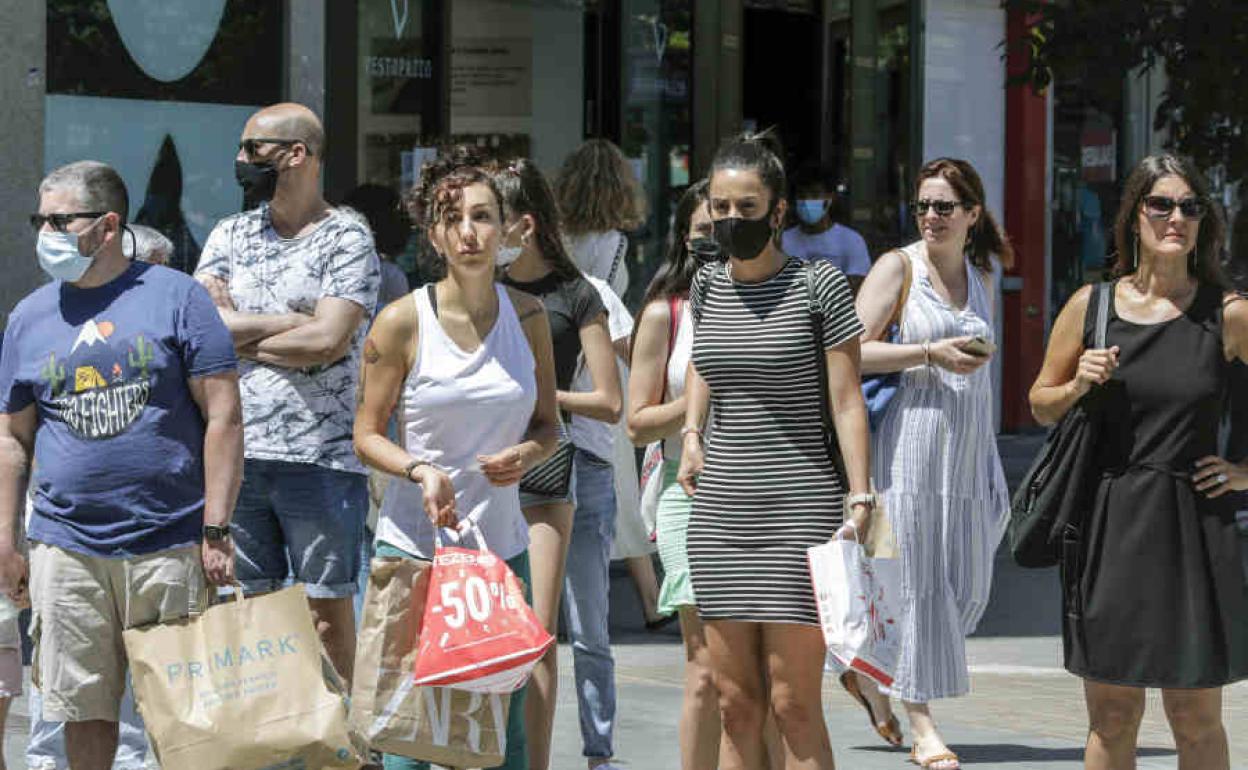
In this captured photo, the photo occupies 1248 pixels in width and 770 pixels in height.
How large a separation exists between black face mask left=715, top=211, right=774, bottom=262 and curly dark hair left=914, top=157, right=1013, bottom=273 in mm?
1719

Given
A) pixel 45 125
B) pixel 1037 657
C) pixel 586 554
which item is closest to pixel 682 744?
pixel 586 554

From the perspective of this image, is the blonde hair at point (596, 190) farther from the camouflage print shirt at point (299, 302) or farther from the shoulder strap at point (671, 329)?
the camouflage print shirt at point (299, 302)

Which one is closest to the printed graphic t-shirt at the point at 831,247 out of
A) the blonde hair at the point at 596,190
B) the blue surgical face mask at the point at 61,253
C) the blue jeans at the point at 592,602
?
the blonde hair at the point at 596,190

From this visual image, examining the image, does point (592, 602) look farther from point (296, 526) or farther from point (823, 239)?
point (823, 239)

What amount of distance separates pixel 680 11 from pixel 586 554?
989cm

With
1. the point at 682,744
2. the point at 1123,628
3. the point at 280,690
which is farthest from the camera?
the point at 682,744

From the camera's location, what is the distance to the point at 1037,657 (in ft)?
34.2

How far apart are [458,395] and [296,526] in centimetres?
105

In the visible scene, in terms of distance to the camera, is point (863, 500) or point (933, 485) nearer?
point (863, 500)

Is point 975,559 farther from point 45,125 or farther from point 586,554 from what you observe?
point 45,125

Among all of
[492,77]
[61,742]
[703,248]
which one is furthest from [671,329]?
[492,77]

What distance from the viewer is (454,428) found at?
587 centimetres

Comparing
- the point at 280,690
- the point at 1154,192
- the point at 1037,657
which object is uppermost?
the point at 1154,192

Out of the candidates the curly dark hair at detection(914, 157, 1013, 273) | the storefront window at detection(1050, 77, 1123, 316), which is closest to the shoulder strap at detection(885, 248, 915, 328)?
the curly dark hair at detection(914, 157, 1013, 273)
